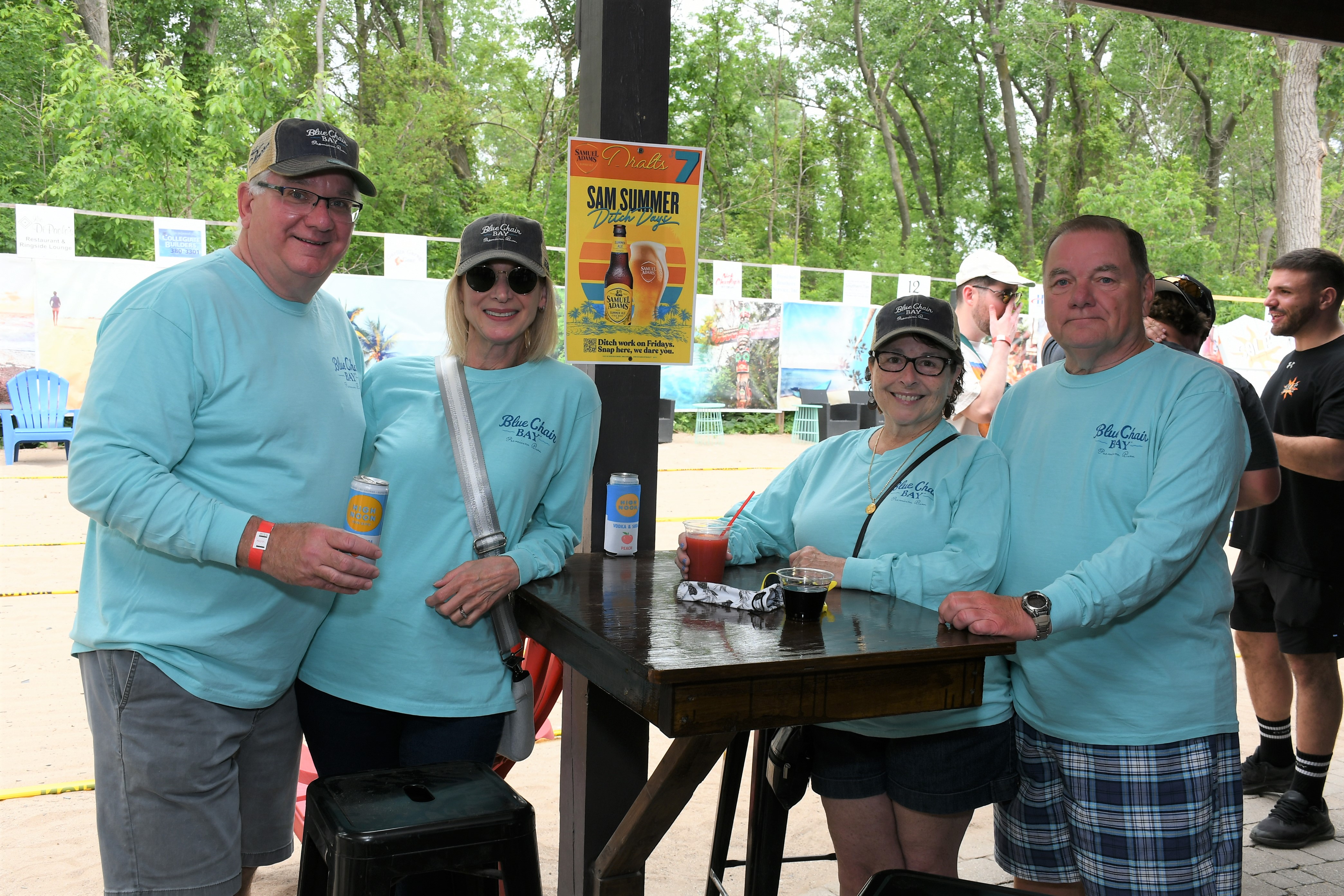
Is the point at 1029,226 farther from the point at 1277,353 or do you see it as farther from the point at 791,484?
the point at 791,484

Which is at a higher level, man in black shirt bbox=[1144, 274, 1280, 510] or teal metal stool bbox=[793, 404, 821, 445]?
man in black shirt bbox=[1144, 274, 1280, 510]

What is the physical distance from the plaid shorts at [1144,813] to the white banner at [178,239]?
45.9 ft

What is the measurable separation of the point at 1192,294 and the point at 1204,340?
0.14 meters

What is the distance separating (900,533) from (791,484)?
41cm

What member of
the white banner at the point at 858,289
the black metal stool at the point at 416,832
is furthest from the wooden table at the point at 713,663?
the white banner at the point at 858,289

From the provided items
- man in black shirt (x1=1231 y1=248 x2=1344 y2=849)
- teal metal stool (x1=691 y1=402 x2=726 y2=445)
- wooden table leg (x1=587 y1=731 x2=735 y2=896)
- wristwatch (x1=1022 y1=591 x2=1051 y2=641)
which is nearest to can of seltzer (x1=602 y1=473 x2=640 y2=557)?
wooden table leg (x1=587 y1=731 x2=735 y2=896)

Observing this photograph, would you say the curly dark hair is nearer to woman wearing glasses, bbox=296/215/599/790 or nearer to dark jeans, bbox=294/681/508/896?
woman wearing glasses, bbox=296/215/599/790

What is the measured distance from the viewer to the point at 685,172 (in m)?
2.69

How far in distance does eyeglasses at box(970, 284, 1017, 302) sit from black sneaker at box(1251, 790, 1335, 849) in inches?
80.6

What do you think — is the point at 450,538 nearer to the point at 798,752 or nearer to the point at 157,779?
the point at 157,779

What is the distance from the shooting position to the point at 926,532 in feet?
7.24

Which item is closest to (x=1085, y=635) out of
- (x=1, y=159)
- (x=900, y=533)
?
(x=900, y=533)

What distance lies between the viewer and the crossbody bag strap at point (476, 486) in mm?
2186

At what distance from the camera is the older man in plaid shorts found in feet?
6.60
